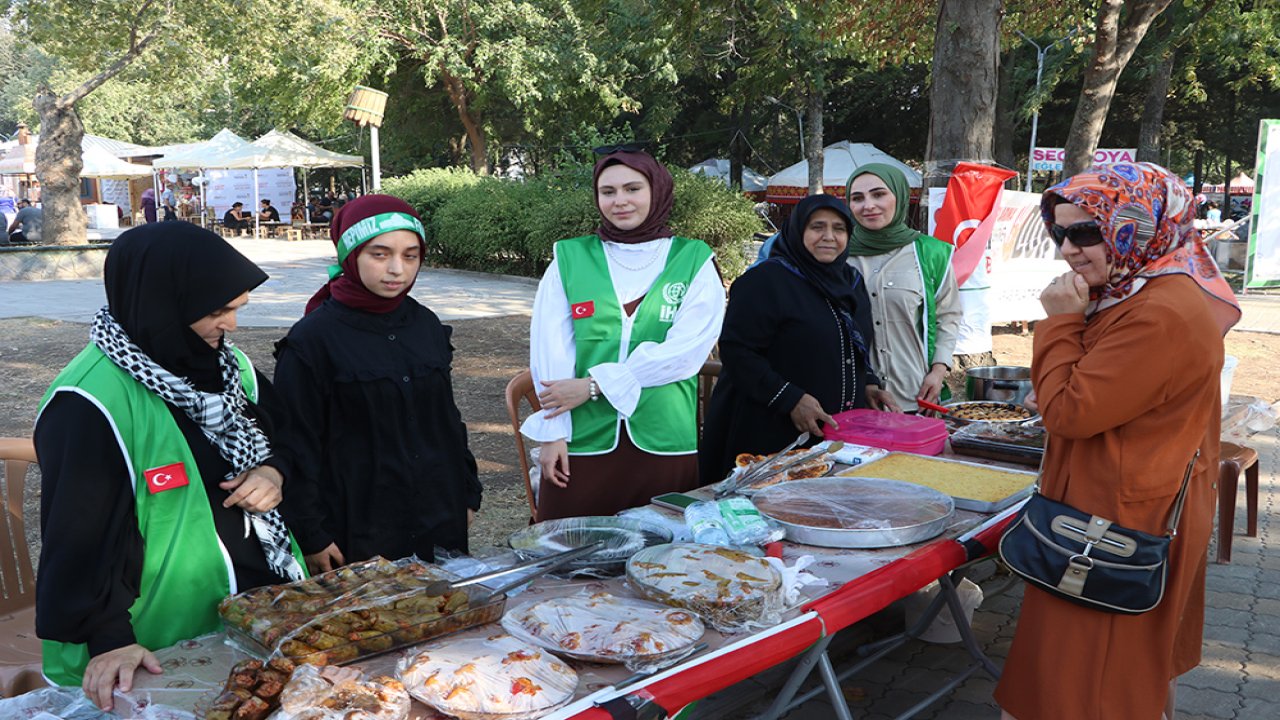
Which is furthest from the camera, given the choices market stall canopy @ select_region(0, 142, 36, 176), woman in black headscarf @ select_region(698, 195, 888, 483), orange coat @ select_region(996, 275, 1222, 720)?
market stall canopy @ select_region(0, 142, 36, 176)

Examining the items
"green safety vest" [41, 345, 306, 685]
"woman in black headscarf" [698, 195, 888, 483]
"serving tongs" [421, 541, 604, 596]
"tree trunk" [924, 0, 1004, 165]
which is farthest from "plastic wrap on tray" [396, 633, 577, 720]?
"tree trunk" [924, 0, 1004, 165]

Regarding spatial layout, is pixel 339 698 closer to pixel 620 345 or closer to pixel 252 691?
pixel 252 691

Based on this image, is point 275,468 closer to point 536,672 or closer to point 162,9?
point 536,672

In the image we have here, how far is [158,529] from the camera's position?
1974 millimetres

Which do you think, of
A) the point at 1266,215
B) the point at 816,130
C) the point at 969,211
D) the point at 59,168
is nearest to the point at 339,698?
the point at 969,211

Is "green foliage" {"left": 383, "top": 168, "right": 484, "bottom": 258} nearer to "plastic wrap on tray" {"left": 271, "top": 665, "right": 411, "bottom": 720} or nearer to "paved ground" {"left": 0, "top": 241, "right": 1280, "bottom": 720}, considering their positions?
"paved ground" {"left": 0, "top": 241, "right": 1280, "bottom": 720}

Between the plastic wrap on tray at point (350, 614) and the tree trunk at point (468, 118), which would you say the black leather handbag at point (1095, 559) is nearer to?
the plastic wrap on tray at point (350, 614)

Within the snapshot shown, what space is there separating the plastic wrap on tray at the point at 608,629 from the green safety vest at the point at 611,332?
1204mm

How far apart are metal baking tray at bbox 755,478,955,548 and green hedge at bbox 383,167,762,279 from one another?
397 inches

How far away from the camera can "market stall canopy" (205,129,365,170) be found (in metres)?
26.7

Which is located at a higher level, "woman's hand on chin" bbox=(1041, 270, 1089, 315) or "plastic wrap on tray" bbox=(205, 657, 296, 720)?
"woman's hand on chin" bbox=(1041, 270, 1089, 315)

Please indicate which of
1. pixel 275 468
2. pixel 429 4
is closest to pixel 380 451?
pixel 275 468

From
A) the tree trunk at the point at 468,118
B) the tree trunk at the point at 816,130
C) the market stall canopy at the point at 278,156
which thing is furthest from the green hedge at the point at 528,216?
the tree trunk at the point at 816,130

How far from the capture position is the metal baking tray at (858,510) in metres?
2.35
